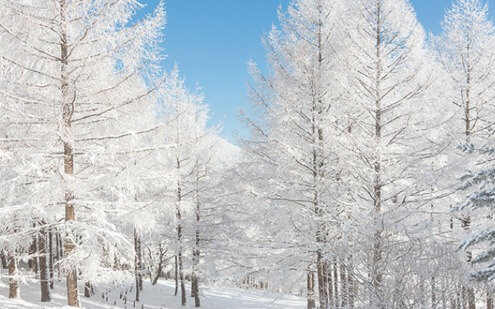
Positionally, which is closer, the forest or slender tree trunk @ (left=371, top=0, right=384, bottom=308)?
the forest

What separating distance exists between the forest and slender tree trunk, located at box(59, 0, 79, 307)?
46mm

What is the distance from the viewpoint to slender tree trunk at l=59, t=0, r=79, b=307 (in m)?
7.53


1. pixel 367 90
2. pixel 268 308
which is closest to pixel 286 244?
pixel 367 90

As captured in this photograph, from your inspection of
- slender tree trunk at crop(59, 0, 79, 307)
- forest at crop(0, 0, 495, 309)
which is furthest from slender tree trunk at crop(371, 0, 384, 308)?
slender tree trunk at crop(59, 0, 79, 307)

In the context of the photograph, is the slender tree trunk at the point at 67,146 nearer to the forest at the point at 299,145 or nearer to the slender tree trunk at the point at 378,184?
the forest at the point at 299,145

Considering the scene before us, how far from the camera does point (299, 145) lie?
11875mm

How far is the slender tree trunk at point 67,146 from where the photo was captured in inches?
297

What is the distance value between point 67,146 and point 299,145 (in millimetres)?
6633

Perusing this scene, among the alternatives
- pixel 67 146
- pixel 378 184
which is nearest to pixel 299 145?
pixel 378 184

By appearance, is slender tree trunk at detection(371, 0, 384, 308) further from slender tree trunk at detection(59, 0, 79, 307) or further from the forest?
slender tree trunk at detection(59, 0, 79, 307)

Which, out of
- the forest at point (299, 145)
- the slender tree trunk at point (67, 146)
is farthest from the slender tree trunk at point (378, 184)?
the slender tree trunk at point (67, 146)

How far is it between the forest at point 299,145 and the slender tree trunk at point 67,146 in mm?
46

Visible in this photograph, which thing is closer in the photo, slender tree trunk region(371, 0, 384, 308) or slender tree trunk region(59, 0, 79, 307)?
slender tree trunk region(59, 0, 79, 307)

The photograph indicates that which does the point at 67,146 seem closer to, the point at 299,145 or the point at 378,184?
the point at 299,145
